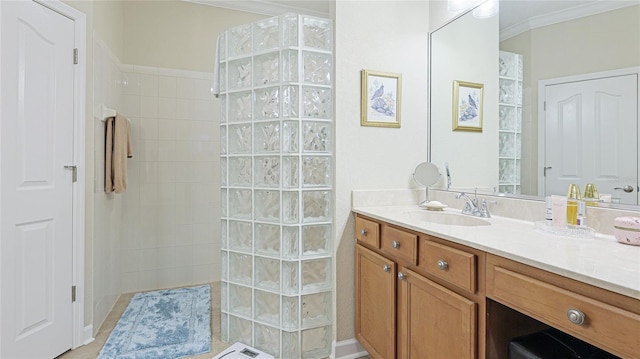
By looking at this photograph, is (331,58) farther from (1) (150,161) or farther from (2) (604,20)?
(1) (150,161)

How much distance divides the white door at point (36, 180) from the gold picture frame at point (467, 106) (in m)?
2.48

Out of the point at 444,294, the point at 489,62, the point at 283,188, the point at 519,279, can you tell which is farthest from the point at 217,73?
the point at 519,279

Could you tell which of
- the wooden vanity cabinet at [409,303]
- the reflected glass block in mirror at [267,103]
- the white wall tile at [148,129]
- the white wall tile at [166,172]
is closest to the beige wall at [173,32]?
the white wall tile at [148,129]

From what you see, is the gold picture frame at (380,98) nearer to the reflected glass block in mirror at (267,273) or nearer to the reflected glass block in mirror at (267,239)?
the reflected glass block in mirror at (267,239)

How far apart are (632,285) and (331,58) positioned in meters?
1.71

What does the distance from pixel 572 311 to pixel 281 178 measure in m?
1.43

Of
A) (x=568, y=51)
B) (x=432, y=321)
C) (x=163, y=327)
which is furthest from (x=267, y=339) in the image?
(x=568, y=51)

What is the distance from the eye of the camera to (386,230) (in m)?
1.66

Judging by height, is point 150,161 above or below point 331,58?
below

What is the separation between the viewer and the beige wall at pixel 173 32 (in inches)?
116

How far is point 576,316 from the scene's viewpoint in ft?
2.57

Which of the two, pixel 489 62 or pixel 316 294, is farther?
pixel 316 294

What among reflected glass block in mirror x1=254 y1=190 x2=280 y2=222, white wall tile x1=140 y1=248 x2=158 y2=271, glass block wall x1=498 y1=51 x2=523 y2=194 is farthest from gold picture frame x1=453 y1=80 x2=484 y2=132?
white wall tile x1=140 y1=248 x2=158 y2=271

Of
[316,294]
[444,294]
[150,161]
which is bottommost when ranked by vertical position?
[316,294]
